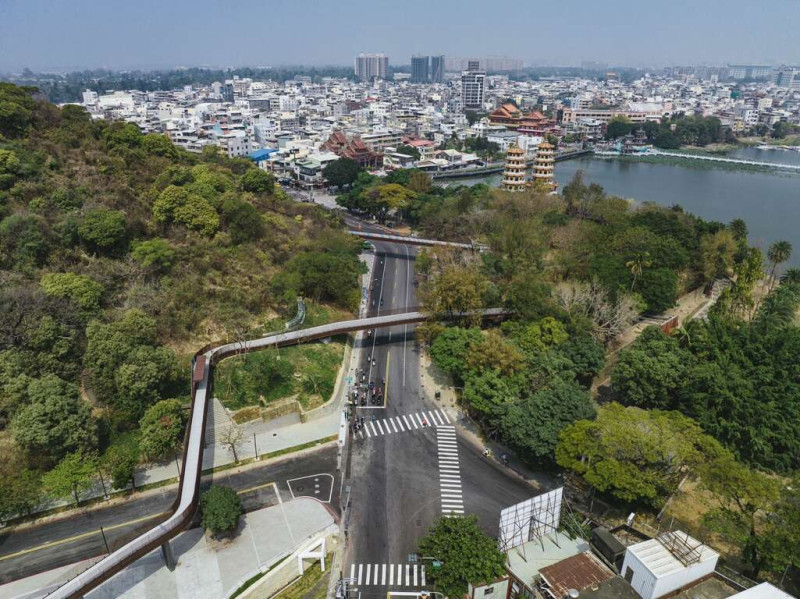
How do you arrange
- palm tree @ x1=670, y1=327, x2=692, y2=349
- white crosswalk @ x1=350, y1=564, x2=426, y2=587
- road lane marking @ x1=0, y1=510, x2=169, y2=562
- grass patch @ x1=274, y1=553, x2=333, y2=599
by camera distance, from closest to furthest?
grass patch @ x1=274, y1=553, x2=333, y2=599 < white crosswalk @ x1=350, y1=564, x2=426, y2=587 < road lane marking @ x1=0, y1=510, x2=169, y2=562 < palm tree @ x1=670, y1=327, x2=692, y2=349

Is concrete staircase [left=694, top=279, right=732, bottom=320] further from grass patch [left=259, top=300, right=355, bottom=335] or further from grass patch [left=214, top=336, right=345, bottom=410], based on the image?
grass patch [left=214, top=336, right=345, bottom=410]

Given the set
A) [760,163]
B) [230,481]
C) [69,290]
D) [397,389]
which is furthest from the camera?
[760,163]

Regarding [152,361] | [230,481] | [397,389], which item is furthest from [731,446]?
[152,361]

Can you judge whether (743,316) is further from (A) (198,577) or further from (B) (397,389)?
(A) (198,577)

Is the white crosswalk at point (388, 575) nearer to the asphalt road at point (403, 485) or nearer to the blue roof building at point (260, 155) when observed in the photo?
the asphalt road at point (403, 485)

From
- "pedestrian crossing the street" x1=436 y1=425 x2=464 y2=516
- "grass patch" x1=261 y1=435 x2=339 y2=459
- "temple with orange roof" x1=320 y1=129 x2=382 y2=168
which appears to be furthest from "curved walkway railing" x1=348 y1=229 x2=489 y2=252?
"temple with orange roof" x1=320 y1=129 x2=382 y2=168

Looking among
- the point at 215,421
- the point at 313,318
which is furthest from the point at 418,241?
the point at 215,421
